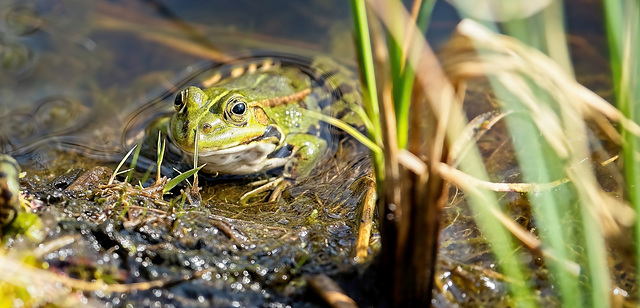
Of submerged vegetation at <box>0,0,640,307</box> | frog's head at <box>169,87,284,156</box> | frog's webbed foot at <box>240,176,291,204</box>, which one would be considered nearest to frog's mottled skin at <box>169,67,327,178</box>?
frog's head at <box>169,87,284,156</box>

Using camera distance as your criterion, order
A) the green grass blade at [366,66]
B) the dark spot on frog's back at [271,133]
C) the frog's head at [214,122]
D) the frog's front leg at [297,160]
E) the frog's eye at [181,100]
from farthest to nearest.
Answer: the dark spot on frog's back at [271,133], the frog's front leg at [297,160], the frog's eye at [181,100], the frog's head at [214,122], the green grass blade at [366,66]

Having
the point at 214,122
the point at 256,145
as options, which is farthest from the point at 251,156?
the point at 214,122

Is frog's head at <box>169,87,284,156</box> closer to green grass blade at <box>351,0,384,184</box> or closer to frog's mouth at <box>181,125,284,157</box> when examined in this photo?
frog's mouth at <box>181,125,284,157</box>

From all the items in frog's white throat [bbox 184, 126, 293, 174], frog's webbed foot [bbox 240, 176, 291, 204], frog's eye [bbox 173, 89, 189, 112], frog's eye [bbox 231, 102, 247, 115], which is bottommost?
frog's webbed foot [bbox 240, 176, 291, 204]

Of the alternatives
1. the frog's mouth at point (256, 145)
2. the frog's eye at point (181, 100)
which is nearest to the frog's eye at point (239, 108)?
the frog's mouth at point (256, 145)

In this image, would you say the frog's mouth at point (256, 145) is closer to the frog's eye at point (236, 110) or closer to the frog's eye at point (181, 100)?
the frog's eye at point (236, 110)

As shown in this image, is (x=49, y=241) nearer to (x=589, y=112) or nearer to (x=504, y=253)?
(x=504, y=253)
